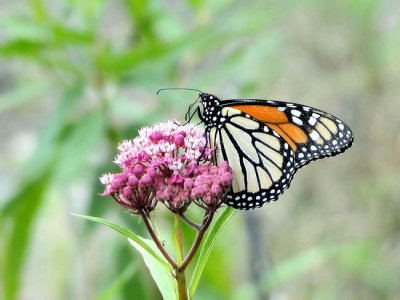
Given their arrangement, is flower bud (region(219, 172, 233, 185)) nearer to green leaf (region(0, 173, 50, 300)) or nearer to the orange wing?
the orange wing

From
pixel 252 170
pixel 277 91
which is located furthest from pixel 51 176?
pixel 277 91

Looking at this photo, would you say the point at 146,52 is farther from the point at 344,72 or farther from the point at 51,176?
the point at 344,72

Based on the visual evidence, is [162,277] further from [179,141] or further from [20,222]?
[20,222]

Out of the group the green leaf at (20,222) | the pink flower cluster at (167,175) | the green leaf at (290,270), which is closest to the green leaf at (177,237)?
the pink flower cluster at (167,175)

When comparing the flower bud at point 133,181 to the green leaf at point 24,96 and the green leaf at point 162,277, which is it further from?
the green leaf at point 24,96

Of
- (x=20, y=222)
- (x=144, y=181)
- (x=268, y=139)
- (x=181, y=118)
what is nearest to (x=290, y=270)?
(x=181, y=118)

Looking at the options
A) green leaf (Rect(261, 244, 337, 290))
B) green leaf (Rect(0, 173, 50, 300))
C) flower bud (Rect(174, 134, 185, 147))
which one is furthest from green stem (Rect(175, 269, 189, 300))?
green leaf (Rect(261, 244, 337, 290))
